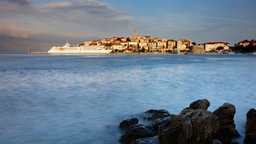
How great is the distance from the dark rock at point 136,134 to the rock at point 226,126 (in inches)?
72.9

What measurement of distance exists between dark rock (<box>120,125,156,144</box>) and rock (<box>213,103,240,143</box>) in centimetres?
185

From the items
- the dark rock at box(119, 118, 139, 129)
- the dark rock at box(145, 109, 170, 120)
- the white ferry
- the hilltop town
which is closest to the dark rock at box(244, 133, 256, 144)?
the dark rock at box(145, 109, 170, 120)

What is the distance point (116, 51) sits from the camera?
538 feet

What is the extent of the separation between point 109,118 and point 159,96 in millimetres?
5932

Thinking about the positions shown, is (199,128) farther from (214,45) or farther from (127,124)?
(214,45)

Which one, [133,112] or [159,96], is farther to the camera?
[159,96]

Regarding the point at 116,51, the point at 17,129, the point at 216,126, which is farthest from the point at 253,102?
the point at 116,51

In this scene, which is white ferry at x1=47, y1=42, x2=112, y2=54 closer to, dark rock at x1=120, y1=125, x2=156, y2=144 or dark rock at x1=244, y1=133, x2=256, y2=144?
dark rock at x1=120, y1=125, x2=156, y2=144

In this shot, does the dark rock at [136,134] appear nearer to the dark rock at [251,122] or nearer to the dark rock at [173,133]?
the dark rock at [173,133]

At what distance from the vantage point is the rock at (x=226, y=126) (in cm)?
689

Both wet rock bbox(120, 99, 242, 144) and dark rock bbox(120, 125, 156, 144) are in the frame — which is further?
dark rock bbox(120, 125, 156, 144)

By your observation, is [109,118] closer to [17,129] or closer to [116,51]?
[17,129]

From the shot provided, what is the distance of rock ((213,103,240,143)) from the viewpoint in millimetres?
6895

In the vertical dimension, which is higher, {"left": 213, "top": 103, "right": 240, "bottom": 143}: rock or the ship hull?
the ship hull
